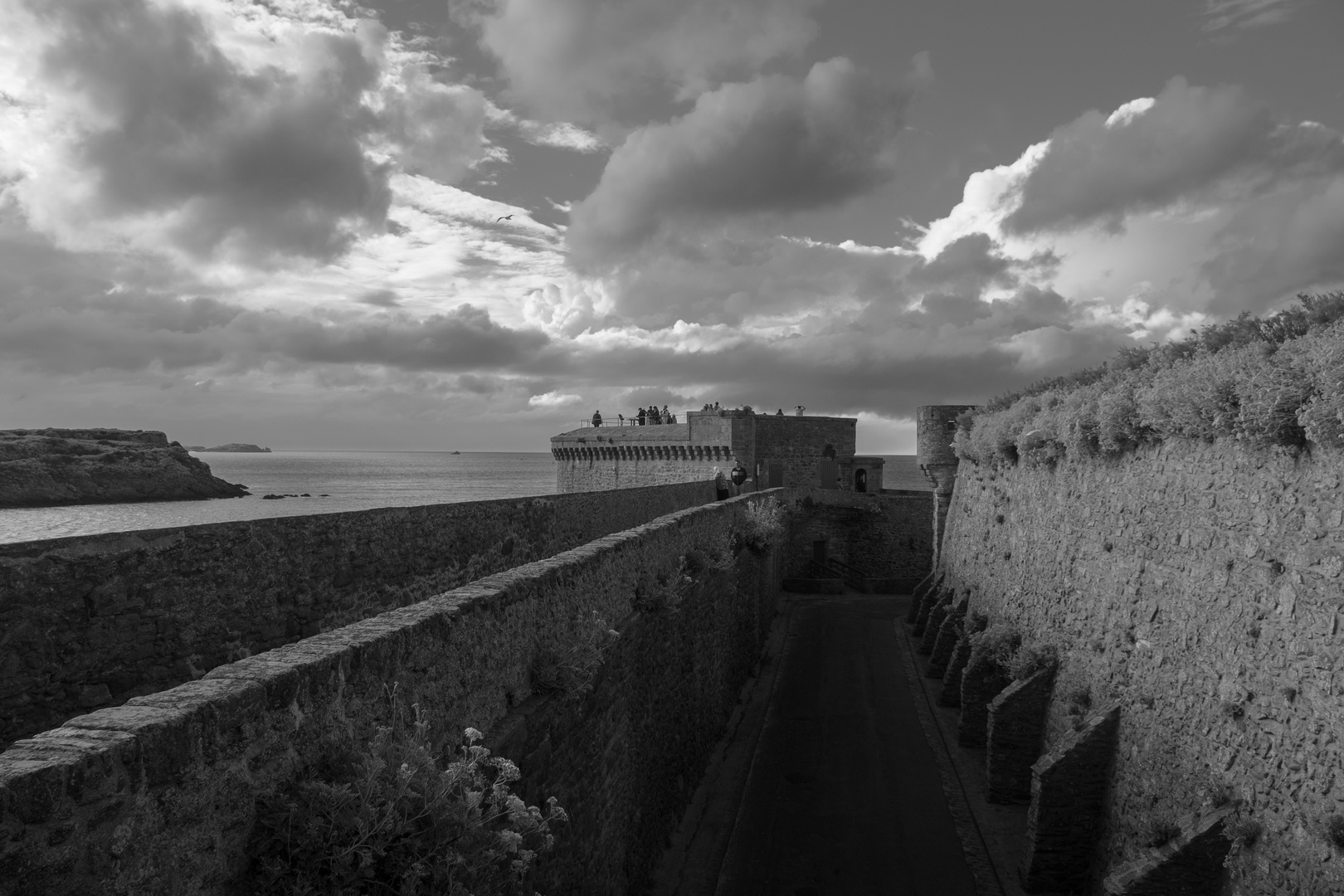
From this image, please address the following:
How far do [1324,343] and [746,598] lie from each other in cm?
1319

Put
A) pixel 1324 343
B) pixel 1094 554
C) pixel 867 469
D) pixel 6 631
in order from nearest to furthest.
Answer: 1. pixel 6 631
2. pixel 1324 343
3. pixel 1094 554
4. pixel 867 469

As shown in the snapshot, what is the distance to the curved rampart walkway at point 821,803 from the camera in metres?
10.1

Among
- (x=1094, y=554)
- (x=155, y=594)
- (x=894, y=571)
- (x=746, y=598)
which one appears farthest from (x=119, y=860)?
(x=894, y=571)

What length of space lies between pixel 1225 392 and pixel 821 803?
25.7ft

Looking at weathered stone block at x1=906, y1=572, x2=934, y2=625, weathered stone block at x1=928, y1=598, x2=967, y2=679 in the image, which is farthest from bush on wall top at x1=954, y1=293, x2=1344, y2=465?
weathered stone block at x1=906, y1=572, x2=934, y2=625

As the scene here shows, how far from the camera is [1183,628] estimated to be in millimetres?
8227

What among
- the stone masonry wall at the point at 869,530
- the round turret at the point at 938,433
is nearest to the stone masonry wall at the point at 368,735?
the round turret at the point at 938,433

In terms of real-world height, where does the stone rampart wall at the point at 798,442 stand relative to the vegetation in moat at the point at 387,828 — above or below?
above

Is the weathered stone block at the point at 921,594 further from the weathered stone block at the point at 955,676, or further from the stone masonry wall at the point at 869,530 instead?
the stone masonry wall at the point at 869,530

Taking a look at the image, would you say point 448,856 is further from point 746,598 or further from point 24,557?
point 746,598

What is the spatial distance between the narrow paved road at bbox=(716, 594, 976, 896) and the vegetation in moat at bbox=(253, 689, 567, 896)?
671 centimetres

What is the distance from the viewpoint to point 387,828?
350 centimetres

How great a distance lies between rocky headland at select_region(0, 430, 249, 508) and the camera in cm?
4728

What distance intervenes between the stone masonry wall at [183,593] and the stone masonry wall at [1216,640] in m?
7.95
